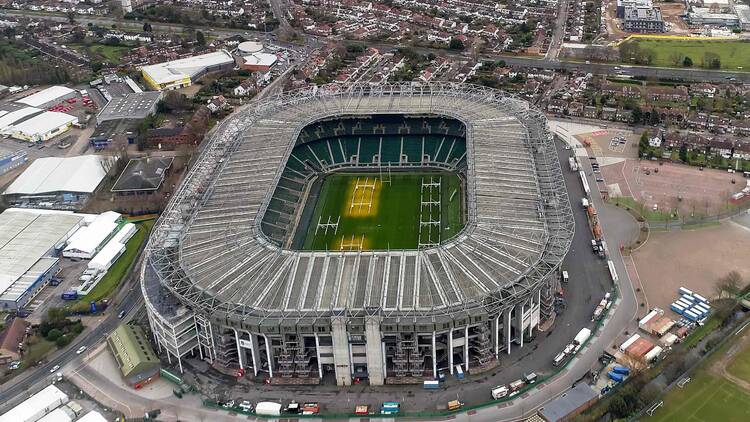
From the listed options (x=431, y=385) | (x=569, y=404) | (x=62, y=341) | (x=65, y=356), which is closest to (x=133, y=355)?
(x=65, y=356)

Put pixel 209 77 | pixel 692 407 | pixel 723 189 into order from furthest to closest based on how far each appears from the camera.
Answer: pixel 209 77 → pixel 723 189 → pixel 692 407

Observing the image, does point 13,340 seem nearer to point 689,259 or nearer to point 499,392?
point 499,392

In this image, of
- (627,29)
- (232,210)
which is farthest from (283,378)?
(627,29)

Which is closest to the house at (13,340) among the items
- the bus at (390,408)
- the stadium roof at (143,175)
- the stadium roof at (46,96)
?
the stadium roof at (143,175)

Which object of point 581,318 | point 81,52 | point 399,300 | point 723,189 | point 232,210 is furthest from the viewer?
point 81,52

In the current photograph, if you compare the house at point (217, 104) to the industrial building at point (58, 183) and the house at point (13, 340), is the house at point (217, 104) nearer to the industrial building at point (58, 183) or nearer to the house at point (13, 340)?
the industrial building at point (58, 183)

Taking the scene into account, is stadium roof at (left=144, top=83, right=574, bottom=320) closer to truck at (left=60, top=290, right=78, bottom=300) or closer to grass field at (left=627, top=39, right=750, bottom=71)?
truck at (left=60, top=290, right=78, bottom=300)

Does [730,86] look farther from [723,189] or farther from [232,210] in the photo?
[232,210]
